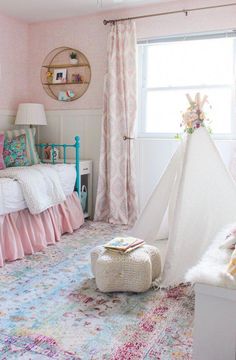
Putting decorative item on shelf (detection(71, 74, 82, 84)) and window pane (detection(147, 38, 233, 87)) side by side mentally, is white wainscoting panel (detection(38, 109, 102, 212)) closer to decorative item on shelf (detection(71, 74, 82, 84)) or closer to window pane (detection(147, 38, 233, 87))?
decorative item on shelf (detection(71, 74, 82, 84))

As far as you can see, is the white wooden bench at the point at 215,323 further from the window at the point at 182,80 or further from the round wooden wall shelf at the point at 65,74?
the round wooden wall shelf at the point at 65,74

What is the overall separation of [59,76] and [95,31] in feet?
2.28

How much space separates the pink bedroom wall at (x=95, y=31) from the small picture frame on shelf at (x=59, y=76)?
0.83 feet

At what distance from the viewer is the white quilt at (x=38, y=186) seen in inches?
134

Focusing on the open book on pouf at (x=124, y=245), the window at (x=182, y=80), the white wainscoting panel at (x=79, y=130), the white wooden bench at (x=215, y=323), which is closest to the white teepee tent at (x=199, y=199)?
the open book on pouf at (x=124, y=245)

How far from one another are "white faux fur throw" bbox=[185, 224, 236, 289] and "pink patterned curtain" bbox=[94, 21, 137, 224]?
253 cm

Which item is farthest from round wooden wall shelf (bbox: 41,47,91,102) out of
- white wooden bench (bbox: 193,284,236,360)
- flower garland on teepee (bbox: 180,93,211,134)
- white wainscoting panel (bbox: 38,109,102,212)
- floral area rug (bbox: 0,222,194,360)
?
white wooden bench (bbox: 193,284,236,360)

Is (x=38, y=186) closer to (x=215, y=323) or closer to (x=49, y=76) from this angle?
(x=49, y=76)

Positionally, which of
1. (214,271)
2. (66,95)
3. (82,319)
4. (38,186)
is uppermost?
(66,95)

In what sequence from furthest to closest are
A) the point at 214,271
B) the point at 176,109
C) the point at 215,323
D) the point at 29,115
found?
1. the point at 29,115
2. the point at 176,109
3. the point at 214,271
4. the point at 215,323

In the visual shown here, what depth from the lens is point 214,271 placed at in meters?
1.54

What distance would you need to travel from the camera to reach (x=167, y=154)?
4.30m

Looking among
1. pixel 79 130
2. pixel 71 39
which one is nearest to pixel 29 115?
pixel 79 130

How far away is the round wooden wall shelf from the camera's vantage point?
4629mm
